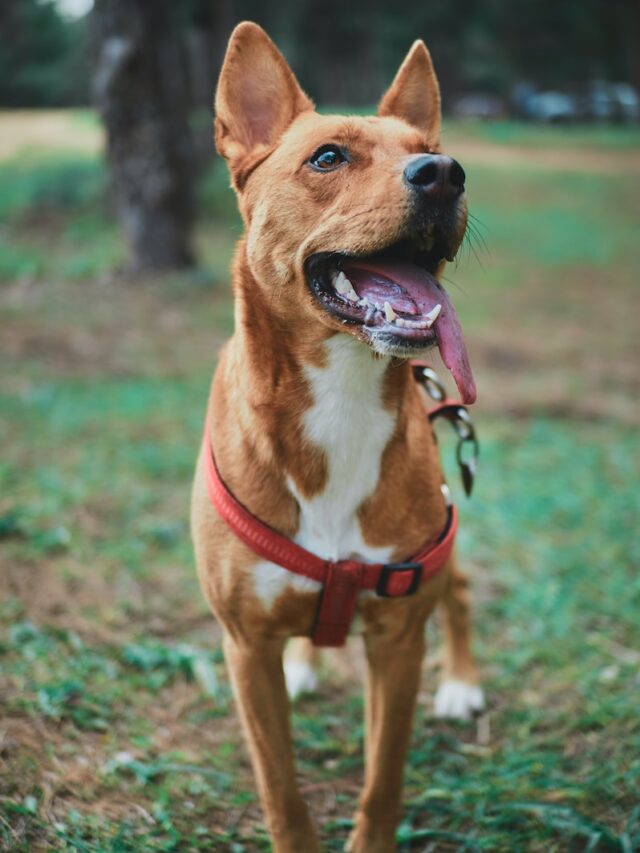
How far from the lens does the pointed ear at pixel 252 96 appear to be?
2.75 meters

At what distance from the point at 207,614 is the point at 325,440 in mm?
1890

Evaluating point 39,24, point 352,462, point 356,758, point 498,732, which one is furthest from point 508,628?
point 39,24

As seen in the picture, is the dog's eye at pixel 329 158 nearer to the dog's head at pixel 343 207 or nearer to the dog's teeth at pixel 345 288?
the dog's head at pixel 343 207

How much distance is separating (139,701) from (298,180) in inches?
84.8

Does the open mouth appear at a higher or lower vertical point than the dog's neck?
higher

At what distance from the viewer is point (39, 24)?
34.6 meters

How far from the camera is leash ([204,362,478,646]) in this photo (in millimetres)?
2469

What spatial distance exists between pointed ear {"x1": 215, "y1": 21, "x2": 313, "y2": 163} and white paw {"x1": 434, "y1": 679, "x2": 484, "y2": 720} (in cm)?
229

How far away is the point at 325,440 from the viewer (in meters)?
2.57

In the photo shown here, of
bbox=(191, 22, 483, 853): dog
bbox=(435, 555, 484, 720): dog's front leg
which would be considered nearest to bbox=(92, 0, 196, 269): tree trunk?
bbox=(191, 22, 483, 853): dog

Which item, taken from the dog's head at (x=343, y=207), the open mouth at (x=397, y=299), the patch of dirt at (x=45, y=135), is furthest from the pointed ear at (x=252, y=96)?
the patch of dirt at (x=45, y=135)

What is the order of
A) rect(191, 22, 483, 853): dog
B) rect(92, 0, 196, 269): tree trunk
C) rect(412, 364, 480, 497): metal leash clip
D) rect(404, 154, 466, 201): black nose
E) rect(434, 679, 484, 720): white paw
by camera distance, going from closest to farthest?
rect(404, 154, 466, 201): black nose → rect(191, 22, 483, 853): dog → rect(412, 364, 480, 497): metal leash clip → rect(434, 679, 484, 720): white paw → rect(92, 0, 196, 269): tree trunk

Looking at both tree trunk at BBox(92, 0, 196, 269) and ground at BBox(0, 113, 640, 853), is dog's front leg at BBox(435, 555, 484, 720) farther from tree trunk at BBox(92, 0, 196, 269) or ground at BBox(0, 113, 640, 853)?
tree trunk at BBox(92, 0, 196, 269)

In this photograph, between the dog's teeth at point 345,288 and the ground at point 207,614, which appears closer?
the dog's teeth at point 345,288
